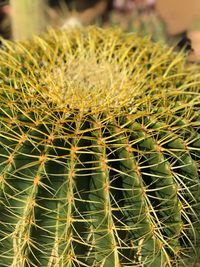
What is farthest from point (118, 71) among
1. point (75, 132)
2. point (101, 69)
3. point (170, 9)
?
point (170, 9)

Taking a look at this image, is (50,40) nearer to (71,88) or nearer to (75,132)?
(71,88)

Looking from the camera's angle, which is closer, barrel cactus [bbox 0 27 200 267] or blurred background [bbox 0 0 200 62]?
barrel cactus [bbox 0 27 200 267]

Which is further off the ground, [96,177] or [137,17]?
[137,17]

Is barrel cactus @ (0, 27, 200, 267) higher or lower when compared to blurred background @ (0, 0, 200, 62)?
lower

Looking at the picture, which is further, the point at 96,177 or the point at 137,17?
the point at 137,17
